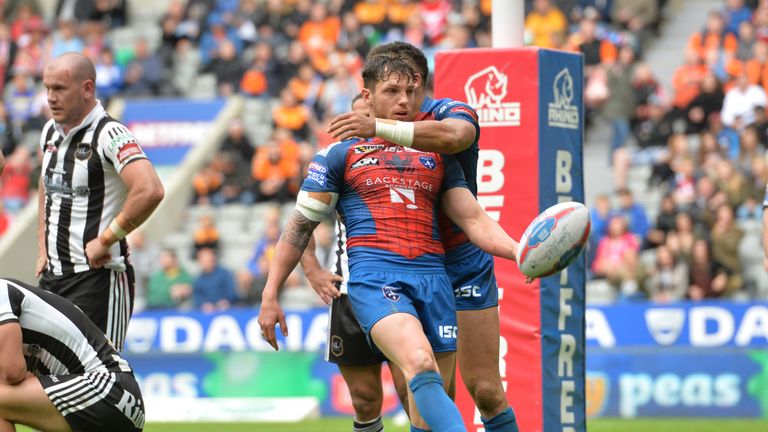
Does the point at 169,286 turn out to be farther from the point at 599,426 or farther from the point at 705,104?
the point at 599,426

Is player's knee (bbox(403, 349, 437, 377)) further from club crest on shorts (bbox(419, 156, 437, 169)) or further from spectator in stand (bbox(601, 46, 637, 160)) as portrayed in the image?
spectator in stand (bbox(601, 46, 637, 160))

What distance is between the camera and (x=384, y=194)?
6906mm

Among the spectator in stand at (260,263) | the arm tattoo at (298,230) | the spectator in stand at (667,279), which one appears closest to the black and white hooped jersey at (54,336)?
the arm tattoo at (298,230)

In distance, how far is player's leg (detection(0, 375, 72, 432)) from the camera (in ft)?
21.6

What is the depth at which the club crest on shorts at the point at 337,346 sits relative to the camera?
786cm

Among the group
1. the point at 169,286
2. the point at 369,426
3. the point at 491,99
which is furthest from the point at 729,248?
the point at 369,426

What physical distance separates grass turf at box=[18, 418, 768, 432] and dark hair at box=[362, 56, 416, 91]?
20.3ft

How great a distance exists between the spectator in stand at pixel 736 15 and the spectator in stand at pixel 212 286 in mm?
7666

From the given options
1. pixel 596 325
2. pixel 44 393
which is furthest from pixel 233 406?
pixel 44 393

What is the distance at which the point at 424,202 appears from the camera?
6980mm

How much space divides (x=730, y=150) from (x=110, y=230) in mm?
11151

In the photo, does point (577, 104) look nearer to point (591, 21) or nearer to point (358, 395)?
point (358, 395)

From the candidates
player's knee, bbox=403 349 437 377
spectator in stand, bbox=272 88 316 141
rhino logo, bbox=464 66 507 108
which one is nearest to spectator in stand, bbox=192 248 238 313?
spectator in stand, bbox=272 88 316 141

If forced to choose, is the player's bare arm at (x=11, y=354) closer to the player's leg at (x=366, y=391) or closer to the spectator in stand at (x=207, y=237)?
the player's leg at (x=366, y=391)
